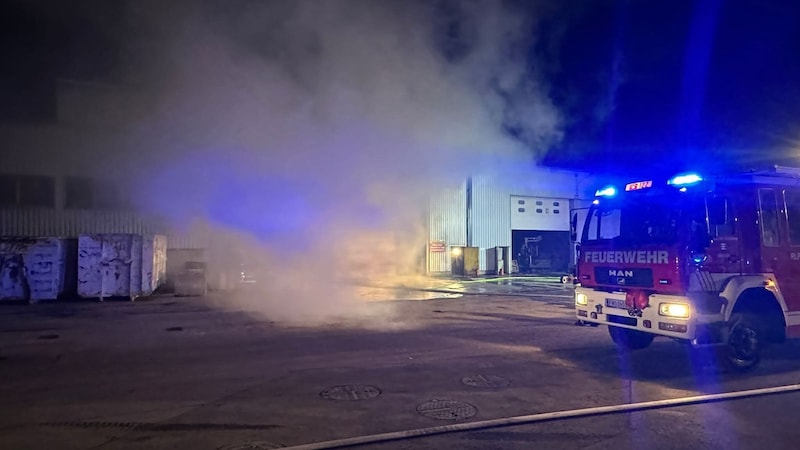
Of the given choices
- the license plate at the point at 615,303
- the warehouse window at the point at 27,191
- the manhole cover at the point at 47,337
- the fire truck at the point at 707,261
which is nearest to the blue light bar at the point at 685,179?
the fire truck at the point at 707,261

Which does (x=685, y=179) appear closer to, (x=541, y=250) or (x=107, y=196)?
(x=107, y=196)

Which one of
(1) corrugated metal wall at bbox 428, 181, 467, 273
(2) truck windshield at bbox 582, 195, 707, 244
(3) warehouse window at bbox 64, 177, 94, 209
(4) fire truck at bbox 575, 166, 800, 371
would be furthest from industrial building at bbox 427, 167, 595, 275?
(4) fire truck at bbox 575, 166, 800, 371

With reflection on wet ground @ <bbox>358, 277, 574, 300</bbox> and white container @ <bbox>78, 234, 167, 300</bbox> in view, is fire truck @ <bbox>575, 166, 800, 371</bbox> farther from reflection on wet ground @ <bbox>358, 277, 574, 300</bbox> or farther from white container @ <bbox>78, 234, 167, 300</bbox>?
white container @ <bbox>78, 234, 167, 300</bbox>

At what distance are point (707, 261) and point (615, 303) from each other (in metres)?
1.05

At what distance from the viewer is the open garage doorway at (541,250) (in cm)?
2681

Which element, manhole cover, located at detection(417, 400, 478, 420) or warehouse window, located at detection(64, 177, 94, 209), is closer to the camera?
manhole cover, located at detection(417, 400, 478, 420)

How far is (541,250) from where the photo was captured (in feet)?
90.3

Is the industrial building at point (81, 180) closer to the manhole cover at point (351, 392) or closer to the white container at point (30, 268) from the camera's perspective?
the white container at point (30, 268)

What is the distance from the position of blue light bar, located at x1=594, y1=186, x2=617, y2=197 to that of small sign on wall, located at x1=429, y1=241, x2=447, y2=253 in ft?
51.7

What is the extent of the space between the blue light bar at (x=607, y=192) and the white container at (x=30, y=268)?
12348 millimetres

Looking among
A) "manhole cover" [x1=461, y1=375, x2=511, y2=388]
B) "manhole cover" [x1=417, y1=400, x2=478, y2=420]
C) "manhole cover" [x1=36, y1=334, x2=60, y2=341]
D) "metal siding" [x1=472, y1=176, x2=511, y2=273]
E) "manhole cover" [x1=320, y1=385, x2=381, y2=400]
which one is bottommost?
"manhole cover" [x1=417, y1=400, x2=478, y2=420]

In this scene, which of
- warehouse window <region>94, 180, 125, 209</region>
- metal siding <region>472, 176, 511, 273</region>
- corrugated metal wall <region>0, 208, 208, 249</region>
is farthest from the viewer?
metal siding <region>472, 176, 511, 273</region>

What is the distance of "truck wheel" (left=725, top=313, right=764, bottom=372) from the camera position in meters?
5.37

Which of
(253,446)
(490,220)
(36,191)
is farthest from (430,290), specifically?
(253,446)
